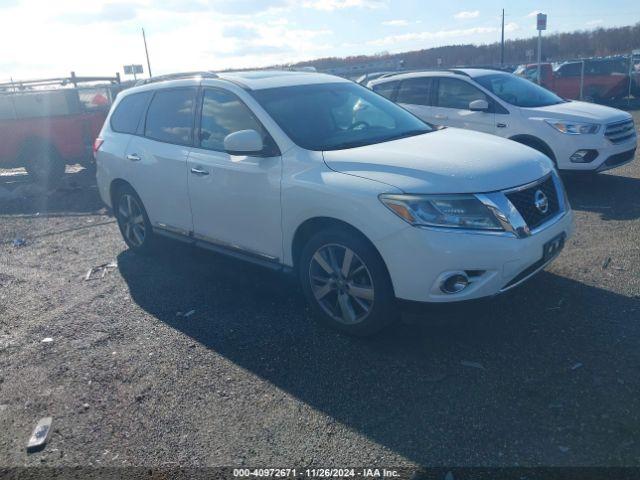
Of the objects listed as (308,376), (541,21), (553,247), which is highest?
(541,21)

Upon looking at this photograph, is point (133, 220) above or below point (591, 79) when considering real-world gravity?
below

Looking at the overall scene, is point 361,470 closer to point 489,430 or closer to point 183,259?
point 489,430

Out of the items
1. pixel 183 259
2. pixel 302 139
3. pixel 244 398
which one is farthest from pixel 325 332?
pixel 183 259

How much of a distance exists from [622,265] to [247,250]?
3.33 meters

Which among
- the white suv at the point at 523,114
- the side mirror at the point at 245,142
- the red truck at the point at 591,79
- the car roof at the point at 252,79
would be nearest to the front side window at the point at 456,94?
the white suv at the point at 523,114

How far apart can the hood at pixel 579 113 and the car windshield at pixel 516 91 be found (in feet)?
0.88

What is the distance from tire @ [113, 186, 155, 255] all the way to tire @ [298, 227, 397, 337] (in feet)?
8.25

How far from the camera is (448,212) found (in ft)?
11.9

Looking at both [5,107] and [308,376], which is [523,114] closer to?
[308,376]

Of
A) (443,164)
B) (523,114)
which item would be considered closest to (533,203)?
(443,164)

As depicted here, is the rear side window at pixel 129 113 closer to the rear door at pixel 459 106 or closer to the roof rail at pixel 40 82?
the rear door at pixel 459 106

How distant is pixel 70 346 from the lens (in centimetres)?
450

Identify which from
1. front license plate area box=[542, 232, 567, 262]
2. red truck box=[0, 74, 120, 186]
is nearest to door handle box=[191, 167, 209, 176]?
front license plate area box=[542, 232, 567, 262]

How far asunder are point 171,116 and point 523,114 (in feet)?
16.5
